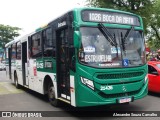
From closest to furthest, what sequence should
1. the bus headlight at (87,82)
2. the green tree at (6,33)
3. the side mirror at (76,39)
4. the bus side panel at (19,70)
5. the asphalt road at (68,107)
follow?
1. the side mirror at (76,39)
2. the bus headlight at (87,82)
3. the asphalt road at (68,107)
4. the bus side panel at (19,70)
5. the green tree at (6,33)

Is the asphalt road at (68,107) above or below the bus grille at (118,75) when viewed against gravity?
below

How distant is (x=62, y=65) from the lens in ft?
26.9

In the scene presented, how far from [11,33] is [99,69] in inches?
2226

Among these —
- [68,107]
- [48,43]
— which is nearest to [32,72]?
[48,43]

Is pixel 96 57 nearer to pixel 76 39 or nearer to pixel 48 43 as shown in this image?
pixel 76 39

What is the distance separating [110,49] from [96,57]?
20.2 inches

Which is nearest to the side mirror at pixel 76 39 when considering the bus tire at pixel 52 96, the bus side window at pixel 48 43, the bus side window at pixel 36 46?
the bus side window at pixel 48 43

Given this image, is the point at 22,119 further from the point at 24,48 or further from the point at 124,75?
the point at 24,48

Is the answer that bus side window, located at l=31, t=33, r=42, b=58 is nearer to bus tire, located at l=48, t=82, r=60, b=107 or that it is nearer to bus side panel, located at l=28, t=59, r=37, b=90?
bus side panel, located at l=28, t=59, r=37, b=90

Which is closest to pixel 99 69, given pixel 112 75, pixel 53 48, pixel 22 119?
pixel 112 75

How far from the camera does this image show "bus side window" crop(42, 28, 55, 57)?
8805 mm

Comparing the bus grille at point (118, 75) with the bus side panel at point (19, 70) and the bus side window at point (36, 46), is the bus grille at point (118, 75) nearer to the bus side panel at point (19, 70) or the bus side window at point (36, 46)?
the bus side window at point (36, 46)

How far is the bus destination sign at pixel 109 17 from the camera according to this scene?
737 centimetres

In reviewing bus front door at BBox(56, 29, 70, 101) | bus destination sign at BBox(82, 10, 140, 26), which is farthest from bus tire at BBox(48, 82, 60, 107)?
bus destination sign at BBox(82, 10, 140, 26)
